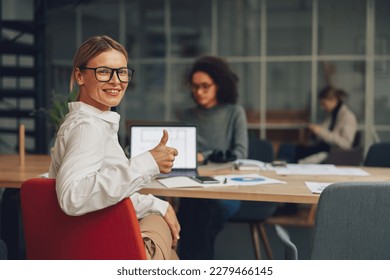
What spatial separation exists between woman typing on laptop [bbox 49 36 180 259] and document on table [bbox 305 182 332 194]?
78 cm

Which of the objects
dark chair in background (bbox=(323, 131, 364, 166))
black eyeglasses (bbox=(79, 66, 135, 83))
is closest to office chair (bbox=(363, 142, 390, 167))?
dark chair in background (bbox=(323, 131, 364, 166))

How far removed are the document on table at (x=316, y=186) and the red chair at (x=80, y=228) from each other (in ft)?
3.34

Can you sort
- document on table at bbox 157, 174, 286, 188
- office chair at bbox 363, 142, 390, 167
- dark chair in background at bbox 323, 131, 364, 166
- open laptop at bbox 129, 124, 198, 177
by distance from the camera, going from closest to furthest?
document on table at bbox 157, 174, 286, 188 < open laptop at bbox 129, 124, 198, 177 < office chair at bbox 363, 142, 390, 167 < dark chair in background at bbox 323, 131, 364, 166

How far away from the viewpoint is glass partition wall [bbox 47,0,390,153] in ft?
21.6

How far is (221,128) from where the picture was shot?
3.87 m

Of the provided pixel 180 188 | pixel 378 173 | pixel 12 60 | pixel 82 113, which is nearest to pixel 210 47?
pixel 12 60

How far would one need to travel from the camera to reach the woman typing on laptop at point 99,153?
174cm

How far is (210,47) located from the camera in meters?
6.97

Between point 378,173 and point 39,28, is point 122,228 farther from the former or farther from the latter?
point 39,28

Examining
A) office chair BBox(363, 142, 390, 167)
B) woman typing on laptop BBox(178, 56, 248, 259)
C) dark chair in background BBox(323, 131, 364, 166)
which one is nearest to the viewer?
woman typing on laptop BBox(178, 56, 248, 259)

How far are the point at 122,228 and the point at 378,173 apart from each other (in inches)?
73.4

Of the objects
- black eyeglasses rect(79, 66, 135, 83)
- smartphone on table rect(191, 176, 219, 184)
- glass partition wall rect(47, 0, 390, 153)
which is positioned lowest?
smartphone on table rect(191, 176, 219, 184)

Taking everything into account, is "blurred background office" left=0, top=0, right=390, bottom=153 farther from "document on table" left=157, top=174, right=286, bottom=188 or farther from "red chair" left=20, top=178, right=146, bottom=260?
"red chair" left=20, top=178, right=146, bottom=260
